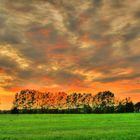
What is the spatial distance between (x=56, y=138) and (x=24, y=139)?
2.74 meters

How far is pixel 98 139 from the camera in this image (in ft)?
115

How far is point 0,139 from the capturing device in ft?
121

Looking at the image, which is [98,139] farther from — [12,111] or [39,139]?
[12,111]

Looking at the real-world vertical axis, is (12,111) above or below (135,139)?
above

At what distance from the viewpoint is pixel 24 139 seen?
3675 centimetres

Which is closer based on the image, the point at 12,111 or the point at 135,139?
the point at 135,139

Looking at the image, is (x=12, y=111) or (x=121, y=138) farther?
(x=12, y=111)

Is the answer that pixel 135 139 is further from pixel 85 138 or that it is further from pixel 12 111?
pixel 12 111

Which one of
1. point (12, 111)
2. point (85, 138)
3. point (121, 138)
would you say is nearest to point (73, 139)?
point (85, 138)

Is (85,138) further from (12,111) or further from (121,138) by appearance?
(12,111)

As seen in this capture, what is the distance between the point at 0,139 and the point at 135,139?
446 inches

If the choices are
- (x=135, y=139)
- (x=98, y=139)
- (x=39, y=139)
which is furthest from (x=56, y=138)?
(x=135, y=139)

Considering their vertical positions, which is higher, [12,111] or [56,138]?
[12,111]

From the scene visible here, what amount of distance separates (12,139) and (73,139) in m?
5.19
